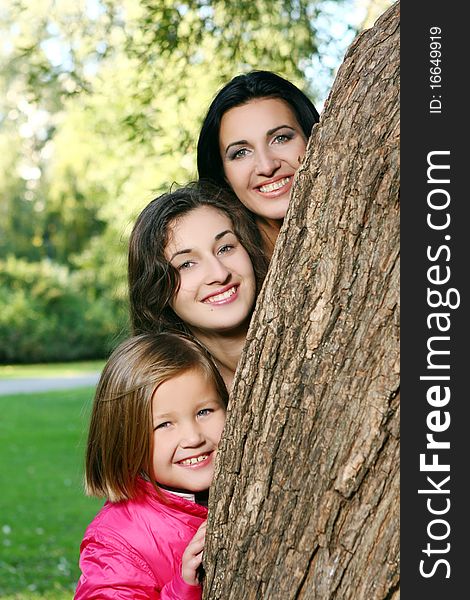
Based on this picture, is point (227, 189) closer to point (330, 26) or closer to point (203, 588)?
point (203, 588)

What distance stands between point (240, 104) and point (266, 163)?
272 mm

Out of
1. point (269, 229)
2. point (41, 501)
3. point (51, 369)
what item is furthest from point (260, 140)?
point (51, 369)

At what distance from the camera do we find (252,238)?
2941 millimetres

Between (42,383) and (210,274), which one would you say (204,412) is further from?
(42,383)

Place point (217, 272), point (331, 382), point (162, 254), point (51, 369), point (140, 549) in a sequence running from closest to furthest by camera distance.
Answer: point (331, 382) → point (140, 549) → point (217, 272) → point (162, 254) → point (51, 369)

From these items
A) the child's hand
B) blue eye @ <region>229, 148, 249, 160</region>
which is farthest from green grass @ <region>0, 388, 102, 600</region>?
the child's hand

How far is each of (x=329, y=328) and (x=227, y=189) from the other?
4.72 ft

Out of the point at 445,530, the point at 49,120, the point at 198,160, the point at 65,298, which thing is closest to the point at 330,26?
the point at 198,160

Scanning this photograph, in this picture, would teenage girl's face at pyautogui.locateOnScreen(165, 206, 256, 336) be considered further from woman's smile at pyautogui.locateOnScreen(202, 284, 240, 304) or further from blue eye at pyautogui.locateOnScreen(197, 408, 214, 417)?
blue eye at pyautogui.locateOnScreen(197, 408, 214, 417)

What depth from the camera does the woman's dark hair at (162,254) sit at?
2846 mm

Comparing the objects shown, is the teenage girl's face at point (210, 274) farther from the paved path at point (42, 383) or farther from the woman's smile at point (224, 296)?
the paved path at point (42, 383)

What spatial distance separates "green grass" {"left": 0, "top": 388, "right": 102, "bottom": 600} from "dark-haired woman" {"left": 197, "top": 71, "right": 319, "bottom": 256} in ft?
3.43

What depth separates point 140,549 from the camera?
2225mm

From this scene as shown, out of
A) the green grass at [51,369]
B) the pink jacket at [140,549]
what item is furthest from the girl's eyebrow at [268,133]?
the green grass at [51,369]
